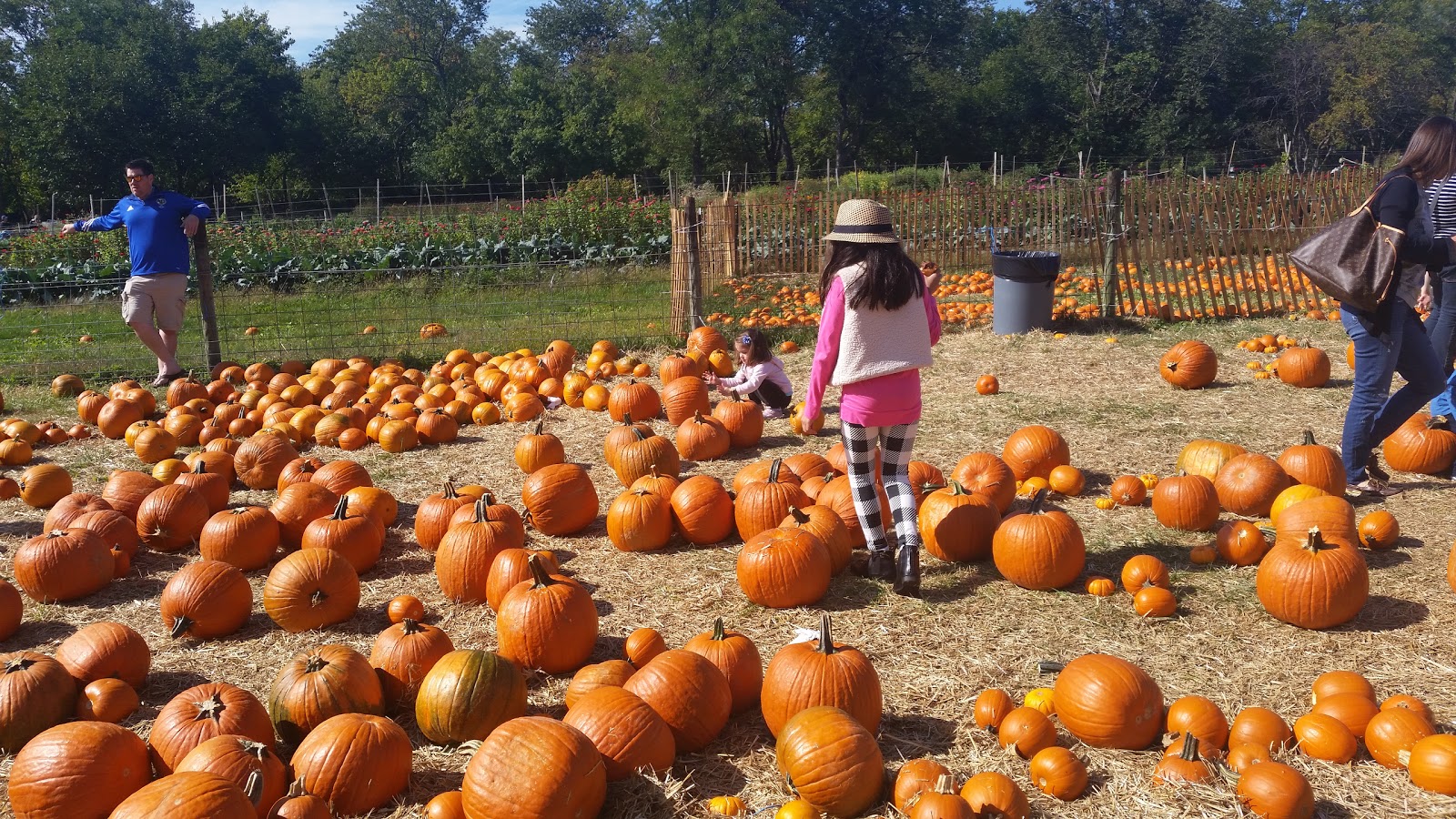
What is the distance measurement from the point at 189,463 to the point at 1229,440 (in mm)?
7462

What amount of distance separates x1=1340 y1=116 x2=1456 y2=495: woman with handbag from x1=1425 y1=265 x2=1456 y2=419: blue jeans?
1.04m

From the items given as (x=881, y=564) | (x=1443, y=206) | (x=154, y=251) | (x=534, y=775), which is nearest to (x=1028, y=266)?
(x=1443, y=206)

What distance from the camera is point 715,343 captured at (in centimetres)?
1012

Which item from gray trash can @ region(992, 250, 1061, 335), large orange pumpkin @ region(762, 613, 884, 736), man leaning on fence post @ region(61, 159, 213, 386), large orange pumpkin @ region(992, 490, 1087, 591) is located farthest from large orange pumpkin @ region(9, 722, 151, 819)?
gray trash can @ region(992, 250, 1061, 335)

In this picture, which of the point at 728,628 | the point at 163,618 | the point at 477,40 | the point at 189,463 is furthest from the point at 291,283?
the point at 477,40

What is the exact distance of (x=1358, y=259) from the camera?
5297 millimetres

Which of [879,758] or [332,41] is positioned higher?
[332,41]

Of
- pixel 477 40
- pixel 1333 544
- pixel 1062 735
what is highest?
pixel 477 40

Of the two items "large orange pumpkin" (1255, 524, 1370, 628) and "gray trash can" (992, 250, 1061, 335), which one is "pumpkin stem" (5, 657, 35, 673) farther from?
"gray trash can" (992, 250, 1061, 335)

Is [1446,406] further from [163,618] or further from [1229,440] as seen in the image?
[163,618]

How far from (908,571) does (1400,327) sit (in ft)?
10.7

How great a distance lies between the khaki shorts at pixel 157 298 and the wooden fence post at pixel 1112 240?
1049 centimetres

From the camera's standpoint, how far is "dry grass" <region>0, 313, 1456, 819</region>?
3.19 m

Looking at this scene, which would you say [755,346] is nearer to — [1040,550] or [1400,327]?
[1040,550]
